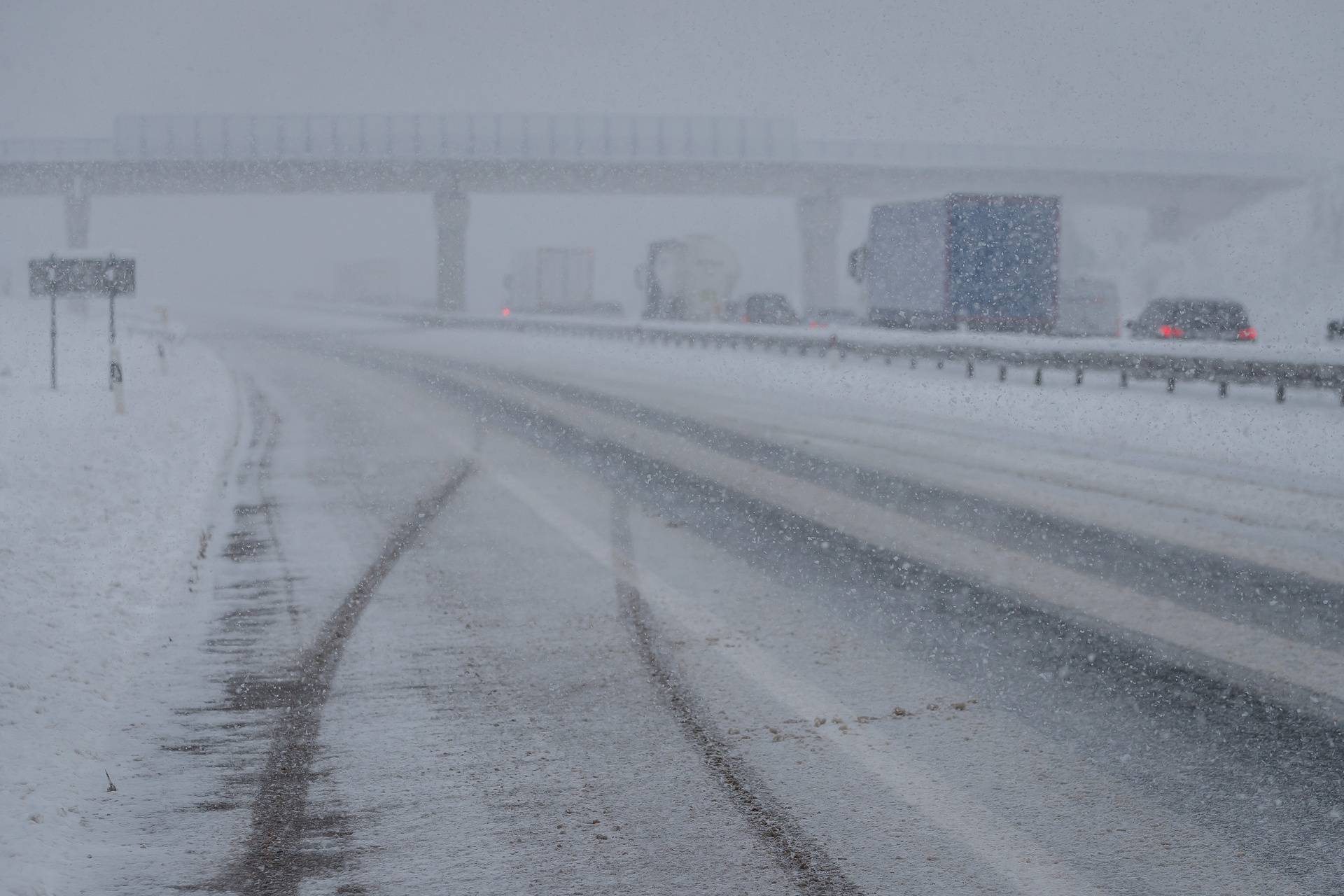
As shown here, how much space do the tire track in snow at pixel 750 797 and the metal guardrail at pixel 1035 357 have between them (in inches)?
584

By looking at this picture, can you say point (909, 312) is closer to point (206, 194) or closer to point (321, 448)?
point (321, 448)

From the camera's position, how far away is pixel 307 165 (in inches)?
2618

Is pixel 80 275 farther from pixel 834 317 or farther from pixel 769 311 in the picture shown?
pixel 834 317

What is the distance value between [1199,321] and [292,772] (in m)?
27.3

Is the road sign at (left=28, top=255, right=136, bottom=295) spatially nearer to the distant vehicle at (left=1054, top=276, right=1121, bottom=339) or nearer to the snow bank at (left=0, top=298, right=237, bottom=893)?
the snow bank at (left=0, top=298, right=237, bottom=893)

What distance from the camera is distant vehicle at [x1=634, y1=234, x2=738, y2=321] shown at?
2105 inches

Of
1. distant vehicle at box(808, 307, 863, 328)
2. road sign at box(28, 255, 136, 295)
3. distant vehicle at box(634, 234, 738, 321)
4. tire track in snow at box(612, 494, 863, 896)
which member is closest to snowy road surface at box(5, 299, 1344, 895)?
tire track in snow at box(612, 494, 863, 896)

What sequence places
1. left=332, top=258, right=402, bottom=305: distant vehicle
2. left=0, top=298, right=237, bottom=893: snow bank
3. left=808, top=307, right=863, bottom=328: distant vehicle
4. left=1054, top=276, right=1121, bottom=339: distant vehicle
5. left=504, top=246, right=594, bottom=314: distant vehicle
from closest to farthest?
left=0, top=298, right=237, bottom=893: snow bank < left=1054, top=276, right=1121, bottom=339: distant vehicle < left=808, top=307, right=863, bottom=328: distant vehicle < left=504, top=246, right=594, bottom=314: distant vehicle < left=332, top=258, right=402, bottom=305: distant vehicle

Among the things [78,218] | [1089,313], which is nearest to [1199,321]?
[1089,313]

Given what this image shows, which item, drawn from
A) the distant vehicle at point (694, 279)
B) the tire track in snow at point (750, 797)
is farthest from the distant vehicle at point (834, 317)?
the tire track in snow at point (750, 797)

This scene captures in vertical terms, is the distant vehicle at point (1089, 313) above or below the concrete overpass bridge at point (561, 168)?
below

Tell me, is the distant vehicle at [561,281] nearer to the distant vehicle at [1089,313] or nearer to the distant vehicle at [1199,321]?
the distant vehicle at [1089,313]

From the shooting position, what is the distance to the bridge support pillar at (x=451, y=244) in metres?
70.8

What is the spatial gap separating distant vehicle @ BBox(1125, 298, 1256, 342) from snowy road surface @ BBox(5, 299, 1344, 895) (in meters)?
15.9
